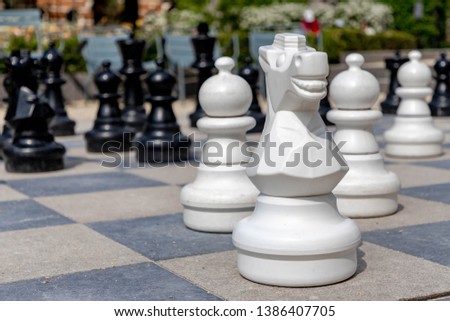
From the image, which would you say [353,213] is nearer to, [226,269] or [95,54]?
[226,269]

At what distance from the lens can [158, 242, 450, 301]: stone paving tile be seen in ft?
8.59

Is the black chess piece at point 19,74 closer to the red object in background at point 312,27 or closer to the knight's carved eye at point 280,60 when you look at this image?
the knight's carved eye at point 280,60

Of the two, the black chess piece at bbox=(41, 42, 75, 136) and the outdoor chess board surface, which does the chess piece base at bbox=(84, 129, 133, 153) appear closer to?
the black chess piece at bbox=(41, 42, 75, 136)

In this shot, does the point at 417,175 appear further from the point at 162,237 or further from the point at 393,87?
the point at 393,87

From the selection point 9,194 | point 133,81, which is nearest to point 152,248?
point 9,194

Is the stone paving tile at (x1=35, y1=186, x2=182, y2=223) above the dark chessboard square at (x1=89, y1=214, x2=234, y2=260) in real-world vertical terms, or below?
below

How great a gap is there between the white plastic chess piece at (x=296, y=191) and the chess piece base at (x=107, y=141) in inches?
135

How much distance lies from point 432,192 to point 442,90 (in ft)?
12.7

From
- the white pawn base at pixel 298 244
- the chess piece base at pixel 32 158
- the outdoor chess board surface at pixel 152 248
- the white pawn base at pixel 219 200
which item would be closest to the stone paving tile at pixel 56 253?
the outdoor chess board surface at pixel 152 248

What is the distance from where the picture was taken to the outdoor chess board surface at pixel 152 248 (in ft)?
8.82

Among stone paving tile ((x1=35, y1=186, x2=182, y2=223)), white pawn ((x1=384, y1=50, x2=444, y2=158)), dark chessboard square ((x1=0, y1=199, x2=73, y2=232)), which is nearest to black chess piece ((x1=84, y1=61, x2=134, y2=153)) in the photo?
stone paving tile ((x1=35, y1=186, x2=182, y2=223))

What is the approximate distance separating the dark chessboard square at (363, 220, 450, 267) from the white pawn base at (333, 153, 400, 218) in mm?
257

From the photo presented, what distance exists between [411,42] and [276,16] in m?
2.42
